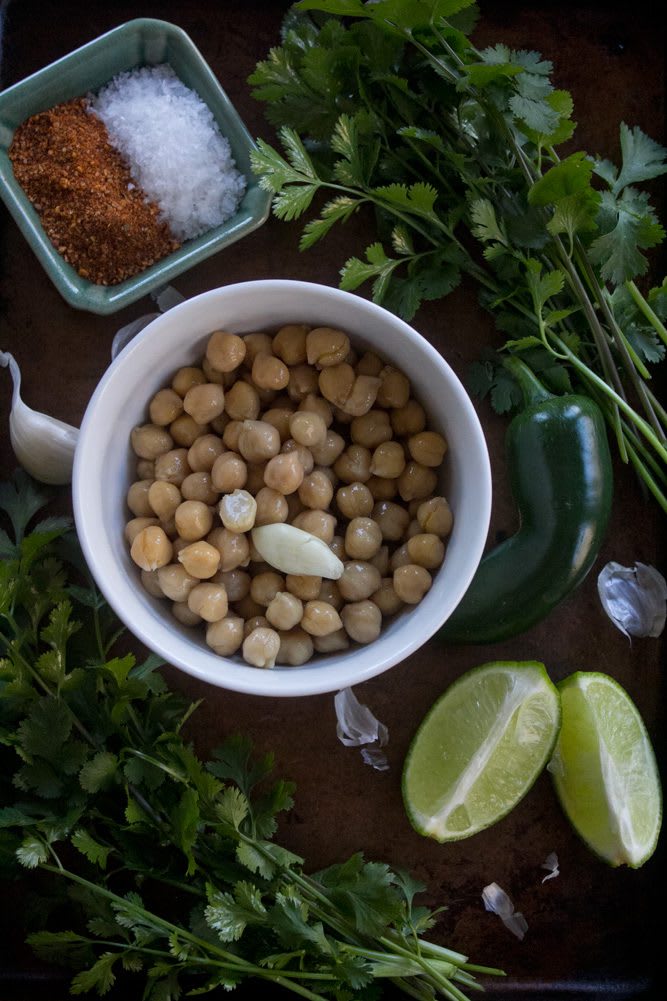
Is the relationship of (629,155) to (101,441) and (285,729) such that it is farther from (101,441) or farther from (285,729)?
(285,729)

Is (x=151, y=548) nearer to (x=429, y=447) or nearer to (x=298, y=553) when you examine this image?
(x=298, y=553)

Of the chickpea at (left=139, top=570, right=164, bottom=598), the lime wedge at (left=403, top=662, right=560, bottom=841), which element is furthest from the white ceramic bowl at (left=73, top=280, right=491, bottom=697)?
the lime wedge at (left=403, top=662, right=560, bottom=841)

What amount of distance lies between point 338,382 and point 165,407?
225mm

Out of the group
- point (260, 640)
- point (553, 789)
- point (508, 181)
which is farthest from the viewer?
point (553, 789)

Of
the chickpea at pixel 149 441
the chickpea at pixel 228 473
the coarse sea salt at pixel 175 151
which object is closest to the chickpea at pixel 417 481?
the chickpea at pixel 228 473

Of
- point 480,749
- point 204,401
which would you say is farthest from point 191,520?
point 480,749

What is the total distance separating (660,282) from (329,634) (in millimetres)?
732

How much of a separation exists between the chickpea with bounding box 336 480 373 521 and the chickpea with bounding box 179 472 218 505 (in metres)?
0.16

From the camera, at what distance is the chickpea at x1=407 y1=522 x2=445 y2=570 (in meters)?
1.21

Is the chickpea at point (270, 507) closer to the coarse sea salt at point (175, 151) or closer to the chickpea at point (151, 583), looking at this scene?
the chickpea at point (151, 583)

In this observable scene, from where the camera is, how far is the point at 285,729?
141cm

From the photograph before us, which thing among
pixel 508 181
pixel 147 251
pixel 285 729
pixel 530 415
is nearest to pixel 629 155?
pixel 508 181

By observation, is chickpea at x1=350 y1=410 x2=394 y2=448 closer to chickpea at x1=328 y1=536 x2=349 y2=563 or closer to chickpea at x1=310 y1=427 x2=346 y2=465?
chickpea at x1=310 y1=427 x2=346 y2=465

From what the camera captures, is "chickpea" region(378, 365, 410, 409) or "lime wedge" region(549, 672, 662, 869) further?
"lime wedge" region(549, 672, 662, 869)
